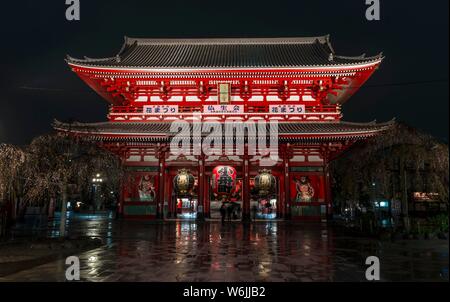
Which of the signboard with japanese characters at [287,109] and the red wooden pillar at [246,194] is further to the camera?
the signboard with japanese characters at [287,109]

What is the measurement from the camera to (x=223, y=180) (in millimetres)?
25781

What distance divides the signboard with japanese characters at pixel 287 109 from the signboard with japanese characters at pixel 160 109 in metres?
7.61

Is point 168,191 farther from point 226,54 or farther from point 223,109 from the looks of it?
point 226,54

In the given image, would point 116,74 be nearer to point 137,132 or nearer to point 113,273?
point 137,132

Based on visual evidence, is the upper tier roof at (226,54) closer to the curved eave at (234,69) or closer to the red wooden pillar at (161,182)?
the curved eave at (234,69)

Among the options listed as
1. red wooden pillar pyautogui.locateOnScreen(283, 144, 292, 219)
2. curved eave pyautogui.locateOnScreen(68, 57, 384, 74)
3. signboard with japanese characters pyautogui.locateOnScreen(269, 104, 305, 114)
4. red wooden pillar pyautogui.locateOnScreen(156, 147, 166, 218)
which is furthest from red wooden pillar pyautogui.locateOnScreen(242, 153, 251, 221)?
curved eave pyautogui.locateOnScreen(68, 57, 384, 74)

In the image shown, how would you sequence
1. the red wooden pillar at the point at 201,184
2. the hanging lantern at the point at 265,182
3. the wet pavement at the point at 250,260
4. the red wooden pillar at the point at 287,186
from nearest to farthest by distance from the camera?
the wet pavement at the point at 250,260, the red wooden pillar at the point at 287,186, the hanging lantern at the point at 265,182, the red wooden pillar at the point at 201,184

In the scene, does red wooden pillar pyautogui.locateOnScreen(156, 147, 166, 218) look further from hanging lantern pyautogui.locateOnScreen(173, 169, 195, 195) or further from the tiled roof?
the tiled roof

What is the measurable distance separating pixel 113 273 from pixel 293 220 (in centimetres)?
1818

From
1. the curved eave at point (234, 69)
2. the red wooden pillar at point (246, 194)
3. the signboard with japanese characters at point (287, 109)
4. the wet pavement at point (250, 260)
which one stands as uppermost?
the curved eave at point (234, 69)

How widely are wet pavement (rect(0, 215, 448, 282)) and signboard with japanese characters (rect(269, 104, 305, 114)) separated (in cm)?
1272

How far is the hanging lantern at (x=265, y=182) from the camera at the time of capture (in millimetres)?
25688

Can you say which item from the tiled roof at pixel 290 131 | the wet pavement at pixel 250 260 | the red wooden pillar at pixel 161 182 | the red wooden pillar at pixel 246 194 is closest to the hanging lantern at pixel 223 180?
the red wooden pillar at pixel 246 194
